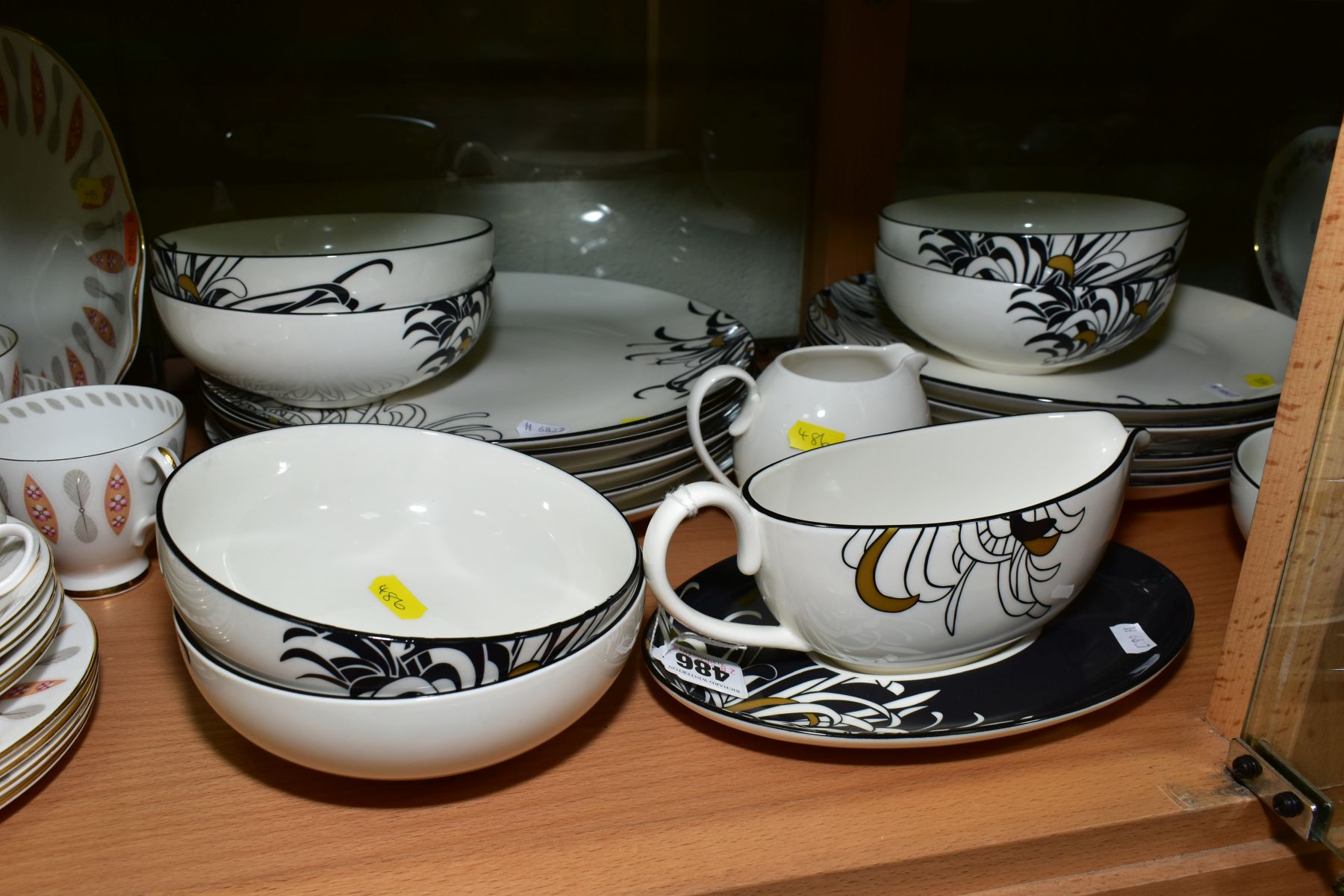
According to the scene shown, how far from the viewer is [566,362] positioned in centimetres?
79

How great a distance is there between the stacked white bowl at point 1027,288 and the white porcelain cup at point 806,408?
0.25ft

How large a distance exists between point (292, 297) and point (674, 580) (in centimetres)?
30

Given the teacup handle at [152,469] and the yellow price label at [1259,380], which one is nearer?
the teacup handle at [152,469]

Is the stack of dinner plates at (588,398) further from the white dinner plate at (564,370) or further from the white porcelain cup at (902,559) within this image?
the white porcelain cup at (902,559)

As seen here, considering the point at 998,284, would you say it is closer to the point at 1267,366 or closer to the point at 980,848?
the point at 1267,366

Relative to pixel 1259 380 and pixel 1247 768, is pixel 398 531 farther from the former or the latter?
pixel 1259 380

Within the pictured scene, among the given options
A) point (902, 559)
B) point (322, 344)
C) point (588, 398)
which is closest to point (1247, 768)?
point (902, 559)

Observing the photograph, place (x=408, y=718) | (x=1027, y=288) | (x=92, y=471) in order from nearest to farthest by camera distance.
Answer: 1. (x=408, y=718)
2. (x=92, y=471)
3. (x=1027, y=288)

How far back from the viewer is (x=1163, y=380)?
774 millimetres

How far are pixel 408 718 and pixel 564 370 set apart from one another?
0.38 m

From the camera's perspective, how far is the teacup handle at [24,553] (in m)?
0.47

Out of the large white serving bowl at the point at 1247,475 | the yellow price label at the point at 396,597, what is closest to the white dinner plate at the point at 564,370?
the yellow price label at the point at 396,597

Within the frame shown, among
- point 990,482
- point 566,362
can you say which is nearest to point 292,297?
point 566,362

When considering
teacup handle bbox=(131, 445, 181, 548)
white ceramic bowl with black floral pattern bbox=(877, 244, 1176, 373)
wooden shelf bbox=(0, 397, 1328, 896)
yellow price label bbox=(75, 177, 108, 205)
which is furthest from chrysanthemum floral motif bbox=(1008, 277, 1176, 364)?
yellow price label bbox=(75, 177, 108, 205)
